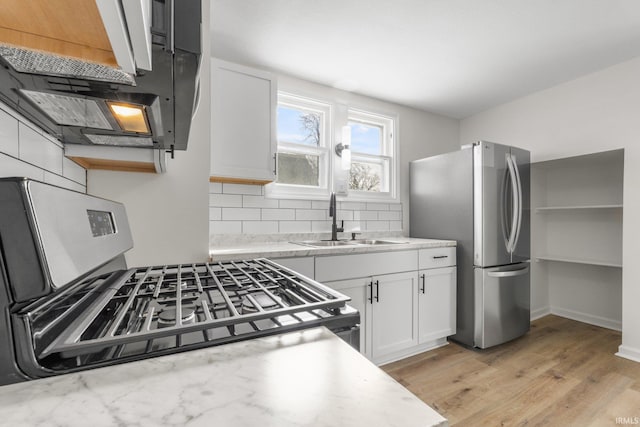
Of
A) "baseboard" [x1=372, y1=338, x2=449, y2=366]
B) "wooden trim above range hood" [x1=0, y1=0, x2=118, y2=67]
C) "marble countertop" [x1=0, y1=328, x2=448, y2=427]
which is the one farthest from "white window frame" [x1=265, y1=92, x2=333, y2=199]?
"marble countertop" [x1=0, y1=328, x2=448, y2=427]

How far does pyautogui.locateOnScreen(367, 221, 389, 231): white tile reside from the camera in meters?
3.09

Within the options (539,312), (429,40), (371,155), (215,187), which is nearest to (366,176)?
(371,155)

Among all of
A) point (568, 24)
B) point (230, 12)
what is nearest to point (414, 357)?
point (568, 24)

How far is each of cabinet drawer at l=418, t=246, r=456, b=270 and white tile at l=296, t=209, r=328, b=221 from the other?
0.94 m

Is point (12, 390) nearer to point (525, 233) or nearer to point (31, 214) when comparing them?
point (31, 214)

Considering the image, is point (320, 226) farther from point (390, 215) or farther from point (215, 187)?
point (215, 187)

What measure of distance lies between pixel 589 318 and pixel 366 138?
10.0ft

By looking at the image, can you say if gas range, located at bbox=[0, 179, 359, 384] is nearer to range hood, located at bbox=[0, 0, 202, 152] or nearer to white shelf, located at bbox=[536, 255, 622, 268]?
range hood, located at bbox=[0, 0, 202, 152]

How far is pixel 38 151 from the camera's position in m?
0.83

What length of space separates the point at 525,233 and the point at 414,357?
1.57m

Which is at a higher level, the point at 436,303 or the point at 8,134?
the point at 8,134

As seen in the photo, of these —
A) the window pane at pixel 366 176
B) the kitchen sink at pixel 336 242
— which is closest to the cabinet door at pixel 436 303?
the kitchen sink at pixel 336 242

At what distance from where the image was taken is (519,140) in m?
3.22

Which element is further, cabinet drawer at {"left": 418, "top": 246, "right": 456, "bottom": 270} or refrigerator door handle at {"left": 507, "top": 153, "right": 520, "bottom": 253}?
refrigerator door handle at {"left": 507, "top": 153, "right": 520, "bottom": 253}
